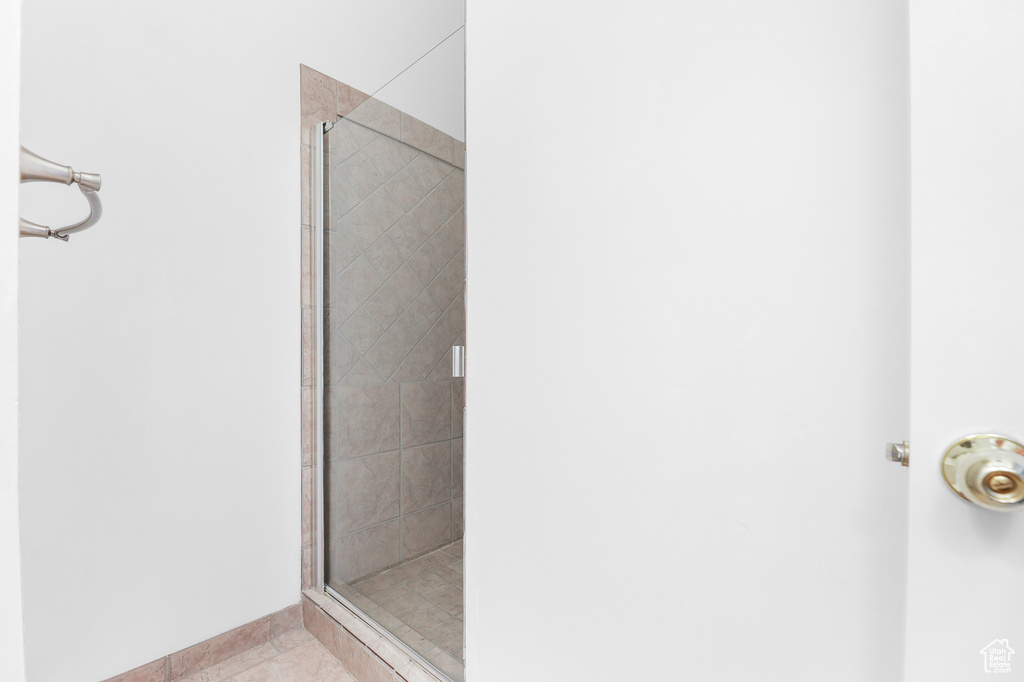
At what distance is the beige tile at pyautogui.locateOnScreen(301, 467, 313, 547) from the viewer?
5.08 feet

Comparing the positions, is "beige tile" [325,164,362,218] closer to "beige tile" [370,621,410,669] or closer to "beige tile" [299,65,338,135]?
"beige tile" [299,65,338,135]

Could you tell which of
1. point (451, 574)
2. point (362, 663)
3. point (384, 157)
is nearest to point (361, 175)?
point (384, 157)

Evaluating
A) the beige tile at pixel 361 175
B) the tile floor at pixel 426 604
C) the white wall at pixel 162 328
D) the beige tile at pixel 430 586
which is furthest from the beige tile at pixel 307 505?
the beige tile at pixel 361 175

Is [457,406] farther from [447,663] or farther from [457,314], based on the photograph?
[447,663]

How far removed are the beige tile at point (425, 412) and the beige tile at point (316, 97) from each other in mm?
970

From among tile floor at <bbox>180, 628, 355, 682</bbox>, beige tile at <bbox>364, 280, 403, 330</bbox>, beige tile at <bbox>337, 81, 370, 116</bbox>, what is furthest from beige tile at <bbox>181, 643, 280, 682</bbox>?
beige tile at <bbox>337, 81, 370, 116</bbox>

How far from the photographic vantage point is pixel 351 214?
1478mm

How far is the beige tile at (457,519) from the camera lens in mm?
1060

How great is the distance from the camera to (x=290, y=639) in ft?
4.77

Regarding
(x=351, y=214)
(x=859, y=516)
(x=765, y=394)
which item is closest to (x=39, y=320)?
(x=351, y=214)

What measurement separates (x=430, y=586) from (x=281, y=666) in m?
0.54

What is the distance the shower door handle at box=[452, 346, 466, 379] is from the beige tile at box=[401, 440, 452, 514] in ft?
0.61

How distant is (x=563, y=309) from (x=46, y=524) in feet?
4.16

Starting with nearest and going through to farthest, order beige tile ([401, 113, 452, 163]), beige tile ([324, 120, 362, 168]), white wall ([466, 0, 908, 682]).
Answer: white wall ([466, 0, 908, 682]) → beige tile ([401, 113, 452, 163]) → beige tile ([324, 120, 362, 168])
